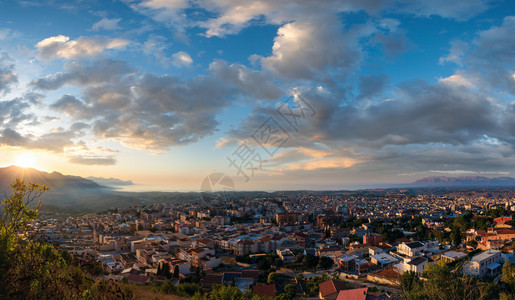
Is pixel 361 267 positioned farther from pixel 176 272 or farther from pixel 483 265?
pixel 176 272

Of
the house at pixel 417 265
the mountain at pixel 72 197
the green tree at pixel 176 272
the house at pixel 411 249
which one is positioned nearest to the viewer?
the house at pixel 417 265

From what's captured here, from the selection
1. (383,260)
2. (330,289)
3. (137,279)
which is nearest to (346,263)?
(383,260)

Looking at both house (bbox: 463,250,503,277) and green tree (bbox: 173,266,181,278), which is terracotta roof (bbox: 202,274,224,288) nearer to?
green tree (bbox: 173,266,181,278)

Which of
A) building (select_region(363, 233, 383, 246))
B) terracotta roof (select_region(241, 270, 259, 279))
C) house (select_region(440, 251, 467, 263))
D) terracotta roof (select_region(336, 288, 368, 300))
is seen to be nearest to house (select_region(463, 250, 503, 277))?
house (select_region(440, 251, 467, 263))

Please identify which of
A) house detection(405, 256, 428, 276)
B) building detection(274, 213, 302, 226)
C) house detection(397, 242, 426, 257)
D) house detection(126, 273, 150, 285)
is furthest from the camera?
building detection(274, 213, 302, 226)

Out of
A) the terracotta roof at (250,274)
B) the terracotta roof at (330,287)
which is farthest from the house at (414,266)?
the terracotta roof at (250,274)

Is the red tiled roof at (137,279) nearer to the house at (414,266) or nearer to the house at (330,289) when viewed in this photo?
the house at (330,289)
